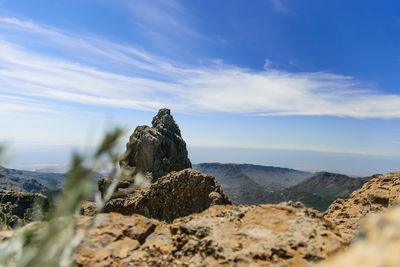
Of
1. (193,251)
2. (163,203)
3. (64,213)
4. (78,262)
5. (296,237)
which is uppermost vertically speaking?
(64,213)

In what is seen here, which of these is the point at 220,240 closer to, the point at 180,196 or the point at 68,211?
the point at 68,211

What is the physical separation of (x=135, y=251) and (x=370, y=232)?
517cm

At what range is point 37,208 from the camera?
4508 millimetres

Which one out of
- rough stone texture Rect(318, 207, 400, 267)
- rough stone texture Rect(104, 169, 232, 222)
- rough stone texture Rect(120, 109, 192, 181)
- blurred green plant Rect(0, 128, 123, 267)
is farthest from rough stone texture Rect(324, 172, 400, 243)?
rough stone texture Rect(120, 109, 192, 181)

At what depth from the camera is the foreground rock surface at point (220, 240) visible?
477 cm

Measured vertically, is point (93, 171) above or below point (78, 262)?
above

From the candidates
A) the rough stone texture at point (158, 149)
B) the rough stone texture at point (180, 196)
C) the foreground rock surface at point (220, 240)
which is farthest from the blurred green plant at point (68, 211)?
the rough stone texture at point (158, 149)

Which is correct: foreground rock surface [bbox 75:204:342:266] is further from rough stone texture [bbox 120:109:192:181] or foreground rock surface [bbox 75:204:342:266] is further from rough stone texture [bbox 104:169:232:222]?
rough stone texture [bbox 120:109:192:181]

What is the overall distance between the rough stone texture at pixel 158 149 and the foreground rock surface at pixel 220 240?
68.4ft

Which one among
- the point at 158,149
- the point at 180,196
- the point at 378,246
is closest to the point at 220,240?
the point at 378,246

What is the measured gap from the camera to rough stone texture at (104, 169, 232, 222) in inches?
634

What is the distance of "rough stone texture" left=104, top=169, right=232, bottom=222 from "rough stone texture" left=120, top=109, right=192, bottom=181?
897 centimetres

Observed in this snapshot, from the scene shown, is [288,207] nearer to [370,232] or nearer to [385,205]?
[370,232]

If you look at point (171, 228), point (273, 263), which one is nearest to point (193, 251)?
point (171, 228)
